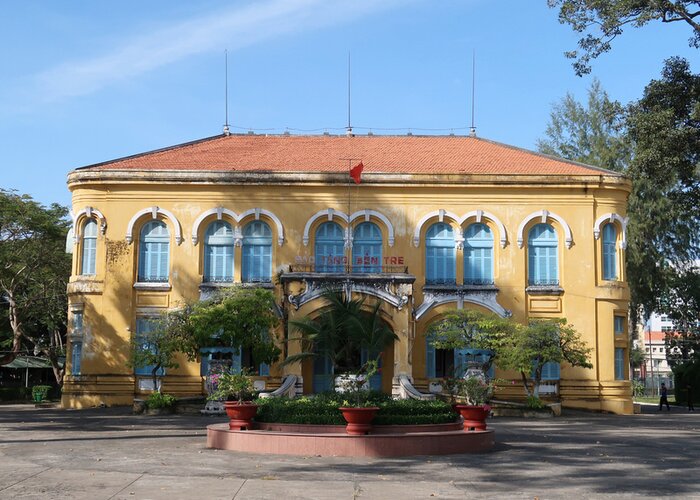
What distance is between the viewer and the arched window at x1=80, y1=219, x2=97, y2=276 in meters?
33.3

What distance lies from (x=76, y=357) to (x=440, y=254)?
13.9 m

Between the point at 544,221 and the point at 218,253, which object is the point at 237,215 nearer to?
the point at 218,253

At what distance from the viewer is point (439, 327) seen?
29.8 m

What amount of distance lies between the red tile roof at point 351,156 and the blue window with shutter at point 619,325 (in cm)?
539

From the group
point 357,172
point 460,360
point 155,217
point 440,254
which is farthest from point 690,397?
point 155,217

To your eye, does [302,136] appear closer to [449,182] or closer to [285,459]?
[449,182]

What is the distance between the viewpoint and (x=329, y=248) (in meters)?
33.3

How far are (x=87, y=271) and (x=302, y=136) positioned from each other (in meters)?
10.9

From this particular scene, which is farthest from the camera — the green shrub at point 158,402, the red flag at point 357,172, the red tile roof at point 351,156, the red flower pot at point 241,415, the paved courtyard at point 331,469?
the red tile roof at point 351,156

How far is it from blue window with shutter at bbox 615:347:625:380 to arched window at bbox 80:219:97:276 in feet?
64.1

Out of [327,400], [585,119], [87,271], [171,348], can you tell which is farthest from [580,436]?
[585,119]

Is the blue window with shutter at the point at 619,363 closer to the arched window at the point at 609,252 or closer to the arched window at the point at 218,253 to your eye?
the arched window at the point at 609,252

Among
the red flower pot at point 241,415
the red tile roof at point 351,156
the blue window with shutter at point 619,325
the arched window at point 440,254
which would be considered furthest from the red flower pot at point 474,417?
the blue window with shutter at point 619,325

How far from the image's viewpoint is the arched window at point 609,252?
33250 millimetres
